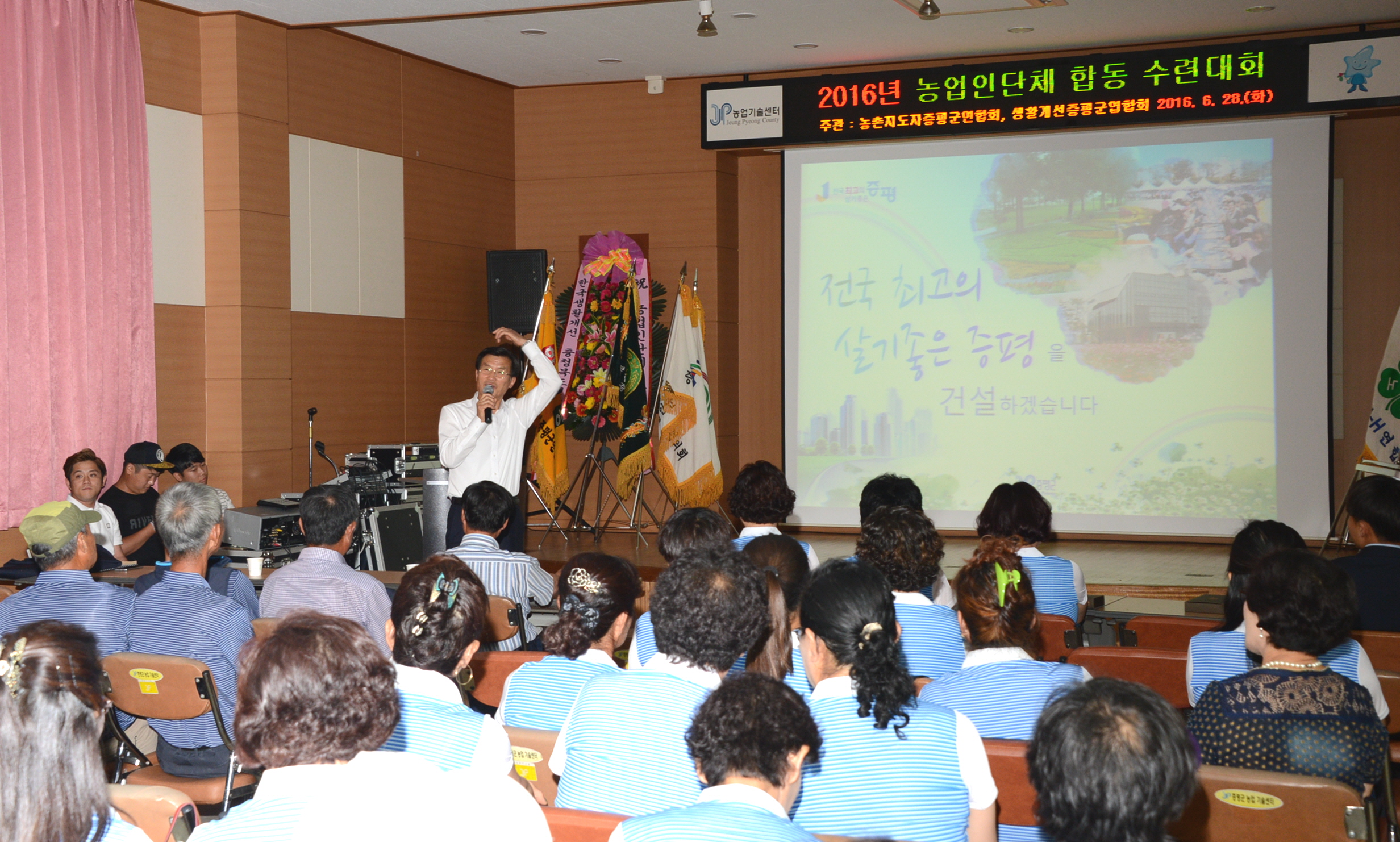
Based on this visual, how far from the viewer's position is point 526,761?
234 centimetres

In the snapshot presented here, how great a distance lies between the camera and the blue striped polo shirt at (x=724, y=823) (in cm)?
142

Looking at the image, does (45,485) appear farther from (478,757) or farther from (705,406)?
(478,757)

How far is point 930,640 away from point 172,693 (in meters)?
1.92

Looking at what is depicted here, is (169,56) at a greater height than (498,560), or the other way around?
(169,56)

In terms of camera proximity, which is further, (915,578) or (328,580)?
(328,580)

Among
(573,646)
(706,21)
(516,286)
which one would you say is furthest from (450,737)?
(516,286)

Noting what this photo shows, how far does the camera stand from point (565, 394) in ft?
27.3

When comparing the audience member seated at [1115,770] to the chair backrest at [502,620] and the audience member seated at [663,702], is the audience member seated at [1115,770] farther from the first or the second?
the chair backrest at [502,620]

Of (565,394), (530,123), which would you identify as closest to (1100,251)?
(565,394)

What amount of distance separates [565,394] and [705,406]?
40.2 inches

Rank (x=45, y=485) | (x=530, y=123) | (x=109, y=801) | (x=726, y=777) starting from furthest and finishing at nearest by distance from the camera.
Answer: (x=530, y=123)
(x=45, y=485)
(x=726, y=777)
(x=109, y=801)

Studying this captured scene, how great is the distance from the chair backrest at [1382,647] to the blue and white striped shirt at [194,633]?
3.03 metres

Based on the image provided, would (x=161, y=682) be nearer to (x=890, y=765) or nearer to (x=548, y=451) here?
(x=890, y=765)

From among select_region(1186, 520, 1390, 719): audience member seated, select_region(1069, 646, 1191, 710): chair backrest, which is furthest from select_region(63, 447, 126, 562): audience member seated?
select_region(1186, 520, 1390, 719): audience member seated
